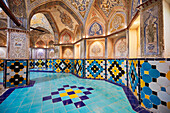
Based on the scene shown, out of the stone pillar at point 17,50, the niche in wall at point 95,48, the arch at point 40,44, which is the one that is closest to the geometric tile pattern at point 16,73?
the stone pillar at point 17,50

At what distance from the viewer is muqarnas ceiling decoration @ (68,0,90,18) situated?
16.1 feet

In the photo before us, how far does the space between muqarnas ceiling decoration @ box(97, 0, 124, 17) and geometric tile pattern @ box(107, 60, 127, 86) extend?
3014 millimetres

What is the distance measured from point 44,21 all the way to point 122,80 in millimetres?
8598

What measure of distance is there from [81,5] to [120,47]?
12.4 ft

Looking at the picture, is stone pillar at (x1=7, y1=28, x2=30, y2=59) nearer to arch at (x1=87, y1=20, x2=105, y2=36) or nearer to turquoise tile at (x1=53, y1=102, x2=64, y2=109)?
turquoise tile at (x1=53, y1=102, x2=64, y2=109)

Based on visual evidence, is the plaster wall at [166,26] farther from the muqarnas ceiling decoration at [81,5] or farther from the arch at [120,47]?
the muqarnas ceiling decoration at [81,5]

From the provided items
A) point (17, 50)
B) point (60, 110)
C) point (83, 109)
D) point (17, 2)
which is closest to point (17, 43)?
point (17, 50)

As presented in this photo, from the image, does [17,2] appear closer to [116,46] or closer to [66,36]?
[66,36]

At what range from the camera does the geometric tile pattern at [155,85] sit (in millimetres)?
1455

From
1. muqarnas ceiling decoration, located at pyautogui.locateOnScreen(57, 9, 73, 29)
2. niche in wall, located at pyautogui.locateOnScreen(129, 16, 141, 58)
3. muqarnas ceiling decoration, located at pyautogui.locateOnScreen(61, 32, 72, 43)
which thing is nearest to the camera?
niche in wall, located at pyautogui.locateOnScreen(129, 16, 141, 58)

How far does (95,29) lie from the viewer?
17.9 feet

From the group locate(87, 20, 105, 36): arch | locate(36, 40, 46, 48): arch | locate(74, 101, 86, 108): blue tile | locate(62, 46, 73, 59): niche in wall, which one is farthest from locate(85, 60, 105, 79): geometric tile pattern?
locate(36, 40, 46, 48): arch

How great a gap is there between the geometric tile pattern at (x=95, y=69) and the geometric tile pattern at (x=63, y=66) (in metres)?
2.60

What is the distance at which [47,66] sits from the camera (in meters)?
9.24
